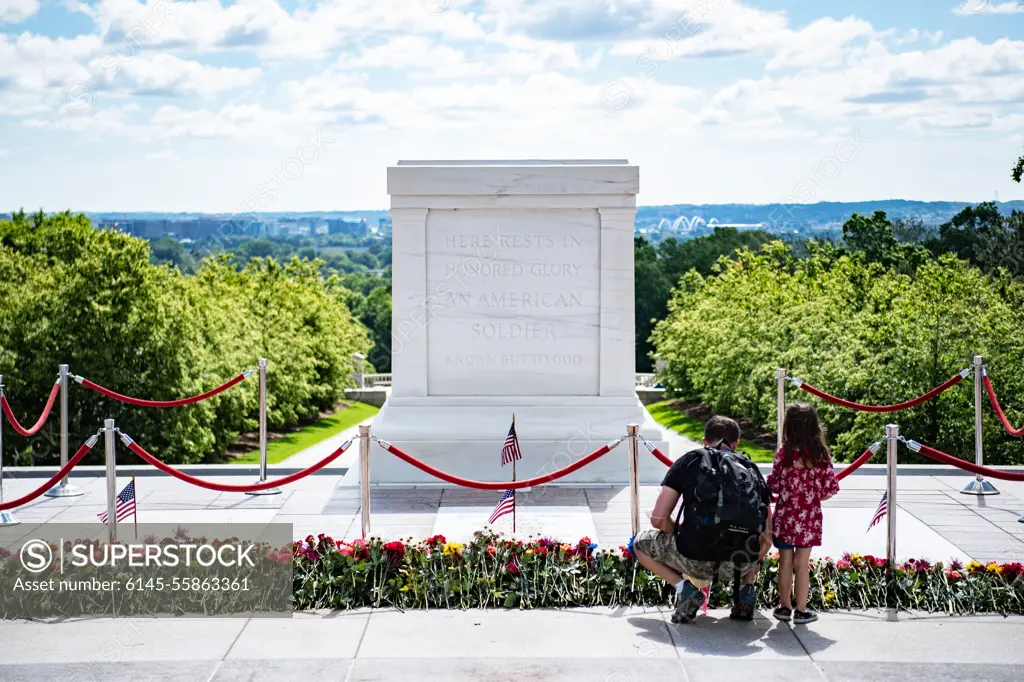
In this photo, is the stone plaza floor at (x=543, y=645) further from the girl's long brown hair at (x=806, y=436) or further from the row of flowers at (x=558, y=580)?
the girl's long brown hair at (x=806, y=436)

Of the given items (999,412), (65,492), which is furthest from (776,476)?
(65,492)

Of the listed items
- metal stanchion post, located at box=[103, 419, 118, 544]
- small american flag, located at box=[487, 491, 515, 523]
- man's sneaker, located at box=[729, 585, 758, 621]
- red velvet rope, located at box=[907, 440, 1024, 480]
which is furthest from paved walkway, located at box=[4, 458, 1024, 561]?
man's sneaker, located at box=[729, 585, 758, 621]

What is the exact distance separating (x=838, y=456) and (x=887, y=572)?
13.4m

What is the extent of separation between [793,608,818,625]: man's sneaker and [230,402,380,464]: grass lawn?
17754mm

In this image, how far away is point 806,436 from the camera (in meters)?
7.41

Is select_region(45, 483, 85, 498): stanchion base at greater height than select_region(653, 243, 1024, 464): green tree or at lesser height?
lesser

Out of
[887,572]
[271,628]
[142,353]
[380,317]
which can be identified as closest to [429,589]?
[271,628]

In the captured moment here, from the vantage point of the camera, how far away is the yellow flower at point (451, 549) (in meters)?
8.21

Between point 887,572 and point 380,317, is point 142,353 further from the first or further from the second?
point 380,317

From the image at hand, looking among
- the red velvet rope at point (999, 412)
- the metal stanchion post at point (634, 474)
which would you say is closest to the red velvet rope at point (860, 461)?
the metal stanchion post at point (634, 474)

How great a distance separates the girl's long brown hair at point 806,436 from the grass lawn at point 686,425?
16272 mm

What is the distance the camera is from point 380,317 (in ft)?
244

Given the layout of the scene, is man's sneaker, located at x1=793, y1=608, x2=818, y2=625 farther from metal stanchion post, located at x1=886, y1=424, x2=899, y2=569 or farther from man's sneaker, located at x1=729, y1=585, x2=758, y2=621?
metal stanchion post, located at x1=886, y1=424, x2=899, y2=569

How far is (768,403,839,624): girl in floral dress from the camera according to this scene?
292 inches
